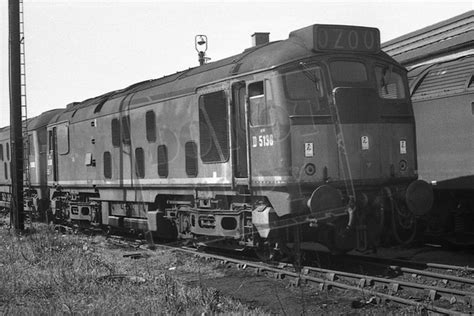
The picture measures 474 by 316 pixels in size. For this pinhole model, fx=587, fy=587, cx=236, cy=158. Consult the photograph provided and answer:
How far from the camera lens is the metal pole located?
50.6 feet

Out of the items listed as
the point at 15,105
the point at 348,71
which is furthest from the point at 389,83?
the point at 15,105

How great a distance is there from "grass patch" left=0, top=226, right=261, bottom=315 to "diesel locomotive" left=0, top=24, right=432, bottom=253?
5.02 feet

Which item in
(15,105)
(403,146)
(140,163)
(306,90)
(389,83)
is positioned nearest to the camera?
(306,90)

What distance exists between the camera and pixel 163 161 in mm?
11609

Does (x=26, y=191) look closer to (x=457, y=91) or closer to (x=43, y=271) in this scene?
(x=43, y=271)

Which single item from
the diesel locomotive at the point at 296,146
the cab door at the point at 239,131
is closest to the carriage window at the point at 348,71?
the diesel locomotive at the point at 296,146

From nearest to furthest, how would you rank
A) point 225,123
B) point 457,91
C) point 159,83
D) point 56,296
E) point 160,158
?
point 56,296 → point 225,123 → point 457,91 → point 160,158 → point 159,83

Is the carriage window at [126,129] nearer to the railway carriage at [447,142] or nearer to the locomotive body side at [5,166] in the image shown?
the railway carriage at [447,142]

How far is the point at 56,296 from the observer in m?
7.28

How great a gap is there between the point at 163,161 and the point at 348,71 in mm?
4277

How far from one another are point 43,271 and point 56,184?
7.90 m

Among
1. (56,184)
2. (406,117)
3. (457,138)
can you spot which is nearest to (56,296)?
(406,117)

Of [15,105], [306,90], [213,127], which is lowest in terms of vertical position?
[213,127]

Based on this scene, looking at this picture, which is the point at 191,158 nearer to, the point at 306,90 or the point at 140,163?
the point at 140,163
